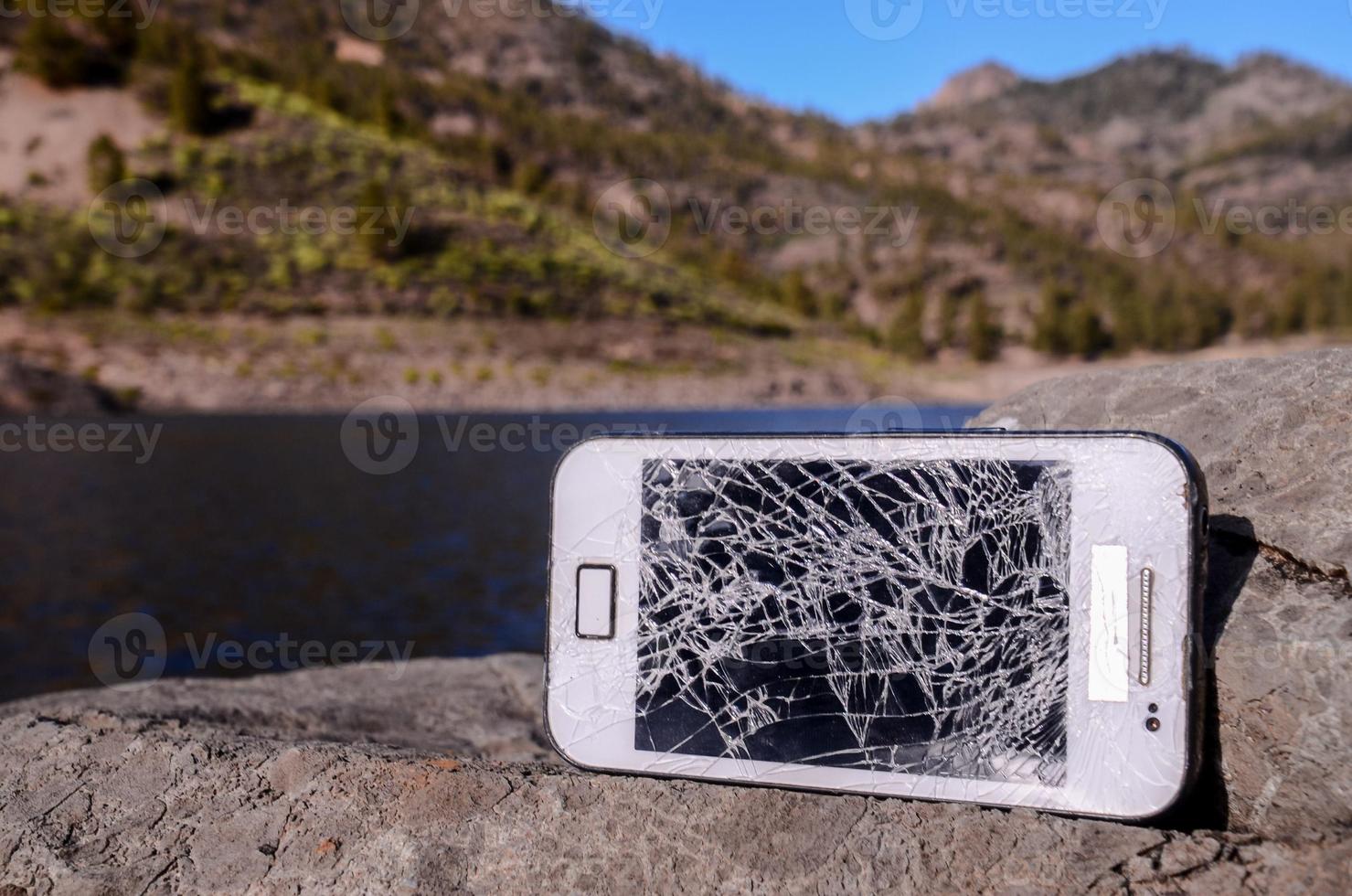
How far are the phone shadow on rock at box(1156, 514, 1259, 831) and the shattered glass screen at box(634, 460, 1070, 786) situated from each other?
0.67ft

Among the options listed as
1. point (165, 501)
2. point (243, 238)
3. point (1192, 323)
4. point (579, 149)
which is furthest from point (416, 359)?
point (579, 149)

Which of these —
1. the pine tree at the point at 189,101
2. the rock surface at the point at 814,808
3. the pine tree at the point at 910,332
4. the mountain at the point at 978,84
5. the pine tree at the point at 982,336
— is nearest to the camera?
the rock surface at the point at 814,808

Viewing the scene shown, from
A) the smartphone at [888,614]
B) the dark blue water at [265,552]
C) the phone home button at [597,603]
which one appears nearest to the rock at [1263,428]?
the smartphone at [888,614]

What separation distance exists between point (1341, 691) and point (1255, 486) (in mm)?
392

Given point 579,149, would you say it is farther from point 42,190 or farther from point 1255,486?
point 1255,486

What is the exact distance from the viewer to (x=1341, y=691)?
4.29 feet

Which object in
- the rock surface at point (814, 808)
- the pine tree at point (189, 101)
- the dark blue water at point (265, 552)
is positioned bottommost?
the dark blue water at point (265, 552)

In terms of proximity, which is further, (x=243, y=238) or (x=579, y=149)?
(x=579, y=149)

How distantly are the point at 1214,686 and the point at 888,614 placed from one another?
0.46m

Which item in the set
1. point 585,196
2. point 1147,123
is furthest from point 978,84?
point 585,196

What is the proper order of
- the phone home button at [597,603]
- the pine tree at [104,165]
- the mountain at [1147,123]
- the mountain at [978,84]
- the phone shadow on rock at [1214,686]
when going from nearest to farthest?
1. the phone shadow on rock at [1214,686]
2. the phone home button at [597,603]
3. the pine tree at [104,165]
4. the mountain at [1147,123]
5. the mountain at [978,84]

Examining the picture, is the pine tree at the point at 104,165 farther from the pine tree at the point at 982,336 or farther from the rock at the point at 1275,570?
the rock at the point at 1275,570

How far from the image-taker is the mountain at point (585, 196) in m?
33.2

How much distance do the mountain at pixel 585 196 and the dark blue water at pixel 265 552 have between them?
16.7 metres
